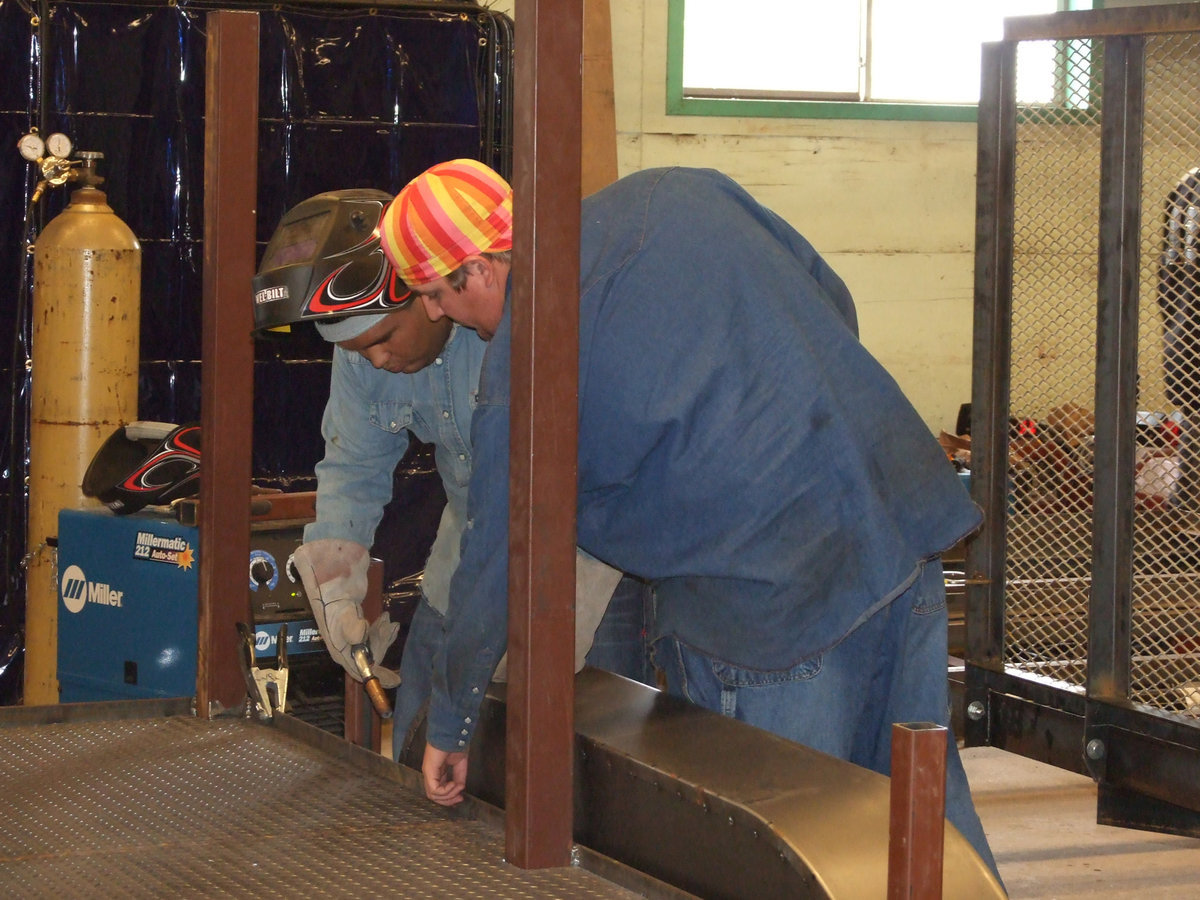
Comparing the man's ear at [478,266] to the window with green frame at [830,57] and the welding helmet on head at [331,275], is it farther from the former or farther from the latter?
the window with green frame at [830,57]

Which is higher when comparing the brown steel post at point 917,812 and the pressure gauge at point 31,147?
the pressure gauge at point 31,147

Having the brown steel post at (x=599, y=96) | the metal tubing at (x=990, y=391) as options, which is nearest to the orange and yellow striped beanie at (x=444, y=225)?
the metal tubing at (x=990, y=391)

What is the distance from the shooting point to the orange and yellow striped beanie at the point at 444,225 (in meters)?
2.05

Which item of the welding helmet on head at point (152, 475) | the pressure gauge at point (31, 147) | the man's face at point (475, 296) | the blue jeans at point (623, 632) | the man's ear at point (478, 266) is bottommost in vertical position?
the blue jeans at point (623, 632)

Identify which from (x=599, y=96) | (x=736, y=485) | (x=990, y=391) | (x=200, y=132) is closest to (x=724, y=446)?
(x=736, y=485)

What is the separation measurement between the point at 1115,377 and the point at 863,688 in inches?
47.7

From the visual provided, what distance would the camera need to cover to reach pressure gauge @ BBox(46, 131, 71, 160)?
15.0ft

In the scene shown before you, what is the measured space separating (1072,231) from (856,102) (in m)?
4.18

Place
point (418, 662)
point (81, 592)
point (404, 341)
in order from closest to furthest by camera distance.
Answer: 1. point (404, 341)
2. point (418, 662)
3. point (81, 592)

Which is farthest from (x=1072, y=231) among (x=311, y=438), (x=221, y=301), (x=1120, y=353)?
(x=311, y=438)

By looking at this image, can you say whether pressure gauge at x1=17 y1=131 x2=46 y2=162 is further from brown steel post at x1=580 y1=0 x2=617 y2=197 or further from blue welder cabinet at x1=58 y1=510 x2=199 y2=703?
brown steel post at x1=580 y1=0 x2=617 y2=197

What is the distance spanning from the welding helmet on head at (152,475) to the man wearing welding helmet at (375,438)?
3.16 feet

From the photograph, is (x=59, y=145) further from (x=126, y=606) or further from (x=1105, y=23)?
(x=1105, y=23)

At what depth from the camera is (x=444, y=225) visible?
Answer: 6.72 feet
